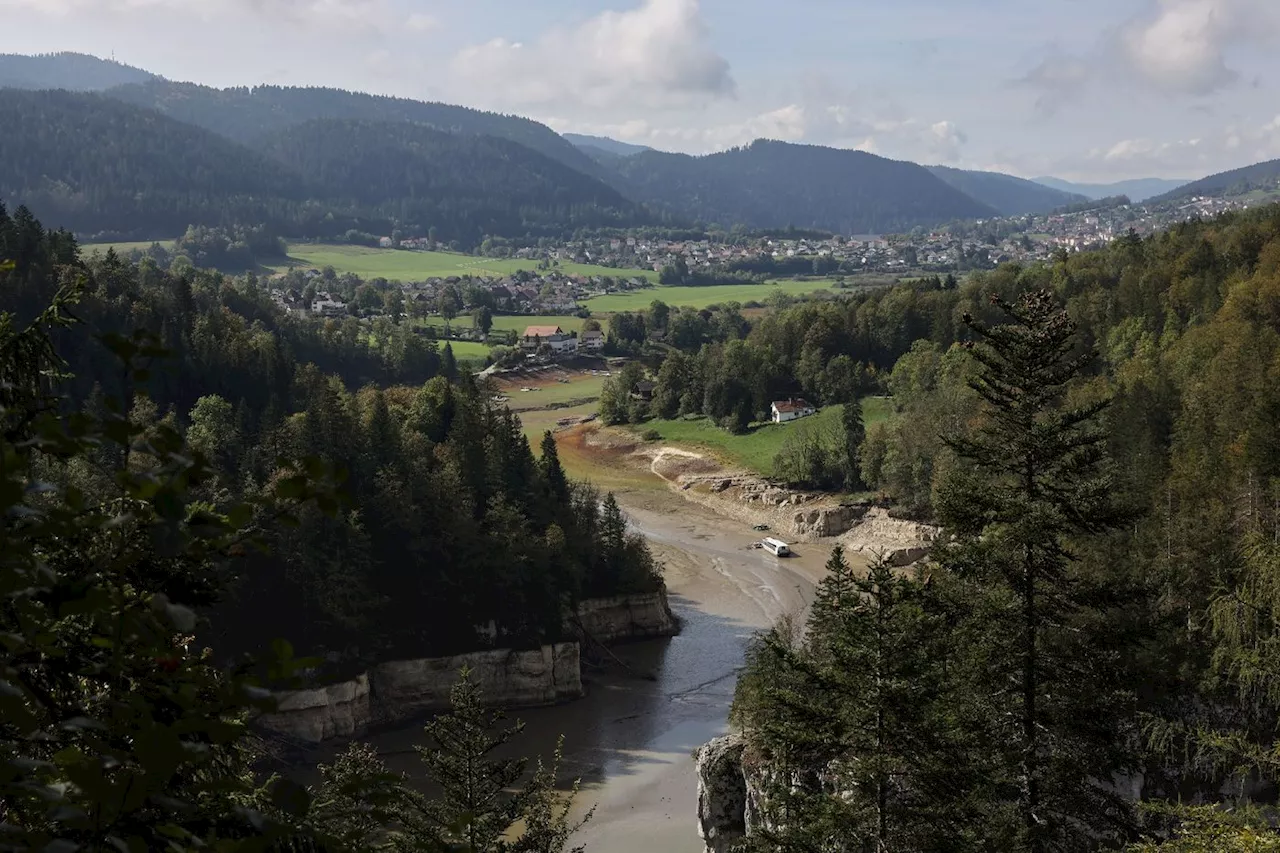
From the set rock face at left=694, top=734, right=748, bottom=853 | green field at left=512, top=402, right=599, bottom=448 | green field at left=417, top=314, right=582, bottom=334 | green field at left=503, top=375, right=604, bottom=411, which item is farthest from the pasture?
rock face at left=694, top=734, right=748, bottom=853

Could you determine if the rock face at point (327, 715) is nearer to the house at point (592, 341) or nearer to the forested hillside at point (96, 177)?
the house at point (592, 341)

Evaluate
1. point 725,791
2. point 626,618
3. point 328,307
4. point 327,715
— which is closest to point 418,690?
point 327,715

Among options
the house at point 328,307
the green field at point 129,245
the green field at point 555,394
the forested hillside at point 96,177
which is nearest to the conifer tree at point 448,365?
the green field at point 555,394

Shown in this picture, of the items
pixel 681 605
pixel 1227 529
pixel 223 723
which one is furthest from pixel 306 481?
pixel 681 605

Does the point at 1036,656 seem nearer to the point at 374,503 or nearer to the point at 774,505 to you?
the point at 374,503

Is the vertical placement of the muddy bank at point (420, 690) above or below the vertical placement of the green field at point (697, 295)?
below

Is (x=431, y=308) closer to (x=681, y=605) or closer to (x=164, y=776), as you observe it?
(x=681, y=605)
